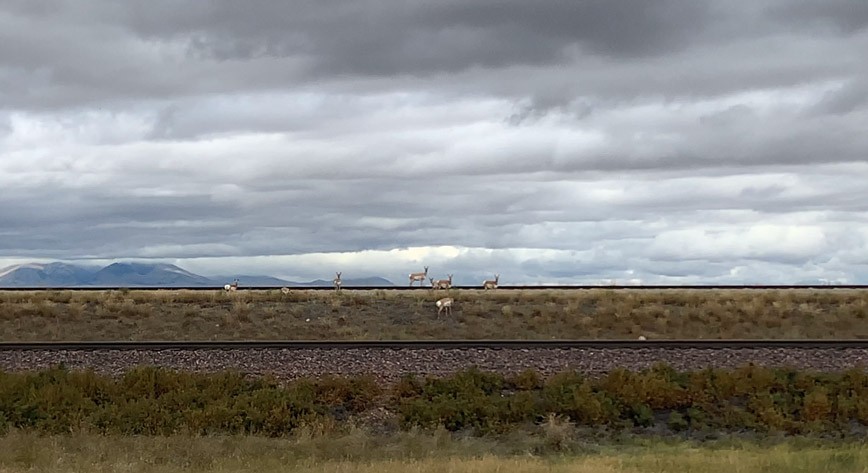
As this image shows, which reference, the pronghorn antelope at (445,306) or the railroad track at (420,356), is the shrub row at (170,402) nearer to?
the railroad track at (420,356)

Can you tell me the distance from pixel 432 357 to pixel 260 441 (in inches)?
304

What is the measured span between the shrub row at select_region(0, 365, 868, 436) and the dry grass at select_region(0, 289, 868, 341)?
12.3 metres

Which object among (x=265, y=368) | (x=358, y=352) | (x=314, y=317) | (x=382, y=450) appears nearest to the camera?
(x=382, y=450)

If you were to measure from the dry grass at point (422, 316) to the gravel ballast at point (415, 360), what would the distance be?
8.13m

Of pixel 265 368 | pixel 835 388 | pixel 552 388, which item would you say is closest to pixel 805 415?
pixel 835 388

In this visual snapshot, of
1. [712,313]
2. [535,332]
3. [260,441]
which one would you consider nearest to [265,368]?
[260,441]

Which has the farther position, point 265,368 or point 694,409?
point 265,368

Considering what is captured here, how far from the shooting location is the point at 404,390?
63.7ft

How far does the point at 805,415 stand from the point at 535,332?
50.1 ft

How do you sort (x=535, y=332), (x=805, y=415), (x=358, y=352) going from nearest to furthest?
1. (x=805, y=415)
2. (x=358, y=352)
3. (x=535, y=332)

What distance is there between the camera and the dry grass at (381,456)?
13.4 meters

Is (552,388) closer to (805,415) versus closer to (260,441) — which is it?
(805,415)

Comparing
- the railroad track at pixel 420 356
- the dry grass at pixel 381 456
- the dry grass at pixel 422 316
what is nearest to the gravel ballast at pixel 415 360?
the railroad track at pixel 420 356

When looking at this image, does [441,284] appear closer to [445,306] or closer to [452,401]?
[445,306]
